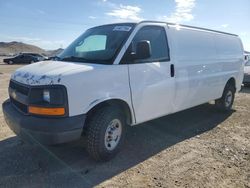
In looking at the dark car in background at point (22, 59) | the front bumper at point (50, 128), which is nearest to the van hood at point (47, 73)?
the front bumper at point (50, 128)

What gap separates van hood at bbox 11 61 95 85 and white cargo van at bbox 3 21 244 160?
0.01 meters

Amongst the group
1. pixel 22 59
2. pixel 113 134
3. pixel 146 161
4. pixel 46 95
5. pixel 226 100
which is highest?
pixel 46 95

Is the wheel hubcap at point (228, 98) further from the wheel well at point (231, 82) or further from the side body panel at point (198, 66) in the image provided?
the side body panel at point (198, 66)

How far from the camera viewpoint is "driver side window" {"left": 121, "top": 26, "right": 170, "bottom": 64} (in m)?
4.54

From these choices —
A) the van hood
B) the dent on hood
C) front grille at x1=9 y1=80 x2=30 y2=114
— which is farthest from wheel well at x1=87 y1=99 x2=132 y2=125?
front grille at x1=9 y1=80 x2=30 y2=114

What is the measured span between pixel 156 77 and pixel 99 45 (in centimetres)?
112

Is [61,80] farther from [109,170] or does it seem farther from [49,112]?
[109,170]

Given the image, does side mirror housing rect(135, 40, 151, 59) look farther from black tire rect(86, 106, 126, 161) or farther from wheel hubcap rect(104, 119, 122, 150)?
wheel hubcap rect(104, 119, 122, 150)

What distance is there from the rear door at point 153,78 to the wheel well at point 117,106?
128mm

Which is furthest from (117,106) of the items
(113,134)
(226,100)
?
(226,100)

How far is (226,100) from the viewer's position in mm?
7828

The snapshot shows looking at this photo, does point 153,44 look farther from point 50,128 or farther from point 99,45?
point 50,128

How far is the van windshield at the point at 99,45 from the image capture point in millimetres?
4441

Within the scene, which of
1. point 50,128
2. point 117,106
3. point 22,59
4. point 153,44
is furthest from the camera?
point 22,59
